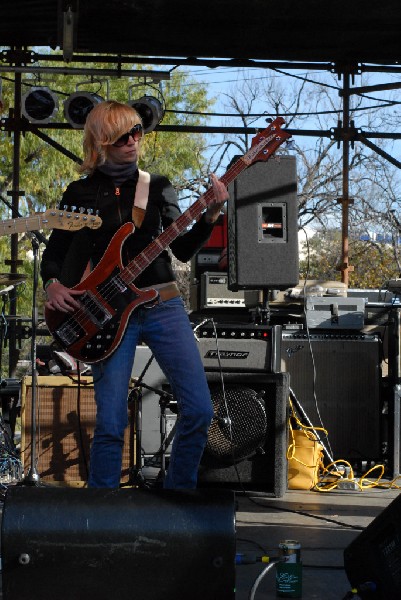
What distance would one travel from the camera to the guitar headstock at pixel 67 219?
3.48 m

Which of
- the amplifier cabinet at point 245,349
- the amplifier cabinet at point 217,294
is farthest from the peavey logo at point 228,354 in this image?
the amplifier cabinet at point 217,294

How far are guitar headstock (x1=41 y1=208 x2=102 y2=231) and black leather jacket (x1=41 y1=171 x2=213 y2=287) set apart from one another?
0.16 metres

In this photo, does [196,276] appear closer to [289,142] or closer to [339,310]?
[339,310]

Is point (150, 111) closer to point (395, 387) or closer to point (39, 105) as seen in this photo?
point (39, 105)

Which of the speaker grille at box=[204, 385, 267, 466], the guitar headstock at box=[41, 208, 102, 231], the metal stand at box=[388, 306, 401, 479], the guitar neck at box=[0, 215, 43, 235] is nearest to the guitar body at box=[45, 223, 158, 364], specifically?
the guitar headstock at box=[41, 208, 102, 231]

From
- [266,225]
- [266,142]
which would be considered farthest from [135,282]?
[266,225]

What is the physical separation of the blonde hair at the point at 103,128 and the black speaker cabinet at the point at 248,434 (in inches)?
85.4

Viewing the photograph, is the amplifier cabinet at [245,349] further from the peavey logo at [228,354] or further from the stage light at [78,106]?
the stage light at [78,106]

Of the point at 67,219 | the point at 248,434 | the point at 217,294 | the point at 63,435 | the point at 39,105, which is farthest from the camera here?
the point at 39,105

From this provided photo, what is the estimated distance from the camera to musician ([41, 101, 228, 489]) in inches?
138

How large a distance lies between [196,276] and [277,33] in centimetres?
218

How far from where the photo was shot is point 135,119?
3.68 m

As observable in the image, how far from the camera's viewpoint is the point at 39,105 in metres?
8.91

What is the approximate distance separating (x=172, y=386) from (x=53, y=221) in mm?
750
